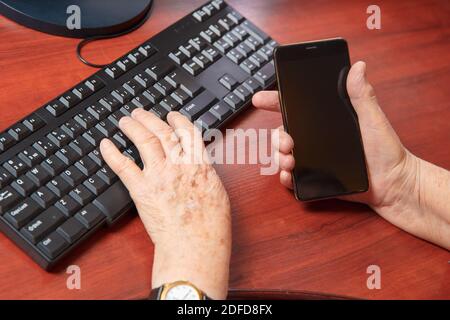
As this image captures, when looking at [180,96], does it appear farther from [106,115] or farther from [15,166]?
[15,166]

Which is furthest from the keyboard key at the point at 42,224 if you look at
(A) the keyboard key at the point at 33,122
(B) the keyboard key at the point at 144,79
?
(B) the keyboard key at the point at 144,79

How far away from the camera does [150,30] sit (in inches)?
35.0

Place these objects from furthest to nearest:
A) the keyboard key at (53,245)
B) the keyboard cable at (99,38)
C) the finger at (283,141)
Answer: the keyboard cable at (99,38)
the finger at (283,141)
the keyboard key at (53,245)

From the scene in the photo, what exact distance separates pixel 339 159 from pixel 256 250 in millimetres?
149

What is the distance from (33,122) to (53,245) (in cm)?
15

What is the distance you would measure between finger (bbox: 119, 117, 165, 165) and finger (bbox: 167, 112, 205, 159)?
0.03 meters

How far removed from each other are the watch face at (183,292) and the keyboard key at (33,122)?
24 cm

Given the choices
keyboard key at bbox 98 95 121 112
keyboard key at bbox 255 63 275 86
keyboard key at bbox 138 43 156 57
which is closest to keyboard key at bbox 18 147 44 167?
keyboard key at bbox 98 95 121 112

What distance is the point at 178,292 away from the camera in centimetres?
62

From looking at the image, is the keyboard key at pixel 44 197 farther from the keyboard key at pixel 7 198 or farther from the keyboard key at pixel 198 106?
the keyboard key at pixel 198 106

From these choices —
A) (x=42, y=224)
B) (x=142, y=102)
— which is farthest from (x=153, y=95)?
(x=42, y=224)

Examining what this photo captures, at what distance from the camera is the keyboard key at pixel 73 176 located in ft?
2.15

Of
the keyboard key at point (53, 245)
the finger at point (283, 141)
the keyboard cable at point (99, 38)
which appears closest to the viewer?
the keyboard key at point (53, 245)
